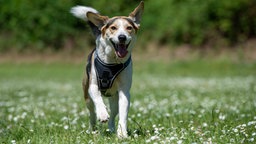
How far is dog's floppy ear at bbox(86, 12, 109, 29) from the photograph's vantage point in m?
6.37

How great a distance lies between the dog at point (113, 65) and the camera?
19.7ft

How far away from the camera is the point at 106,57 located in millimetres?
6305

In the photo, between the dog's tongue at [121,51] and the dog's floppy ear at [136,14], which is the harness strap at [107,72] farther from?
the dog's floppy ear at [136,14]

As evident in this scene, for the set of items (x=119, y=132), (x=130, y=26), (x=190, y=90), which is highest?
(x=190, y=90)

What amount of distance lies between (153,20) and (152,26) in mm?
363

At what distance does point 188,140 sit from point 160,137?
13.9 inches

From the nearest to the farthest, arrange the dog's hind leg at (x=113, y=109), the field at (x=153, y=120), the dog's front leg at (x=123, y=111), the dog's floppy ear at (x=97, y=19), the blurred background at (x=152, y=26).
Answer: the field at (x=153, y=120) < the dog's front leg at (x=123, y=111) < the dog's floppy ear at (x=97, y=19) < the dog's hind leg at (x=113, y=109) < the blurred background at (x=152, y=26)

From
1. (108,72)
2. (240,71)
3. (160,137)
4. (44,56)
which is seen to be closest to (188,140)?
(160,137)

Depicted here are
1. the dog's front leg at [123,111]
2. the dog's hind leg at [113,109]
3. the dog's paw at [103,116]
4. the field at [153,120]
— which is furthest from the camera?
the dog's hind leg at [113,109]

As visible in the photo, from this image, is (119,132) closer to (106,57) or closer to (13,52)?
(106,57)

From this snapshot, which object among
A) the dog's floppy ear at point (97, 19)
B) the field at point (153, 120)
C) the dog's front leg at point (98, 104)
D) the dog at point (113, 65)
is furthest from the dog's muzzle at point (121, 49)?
the field at point (153, 120)

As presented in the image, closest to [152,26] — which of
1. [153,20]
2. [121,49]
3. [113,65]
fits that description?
[153,20]

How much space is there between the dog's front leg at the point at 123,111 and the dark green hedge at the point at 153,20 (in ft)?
70.7

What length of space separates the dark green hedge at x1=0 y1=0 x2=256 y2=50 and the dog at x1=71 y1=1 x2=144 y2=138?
2125cm
